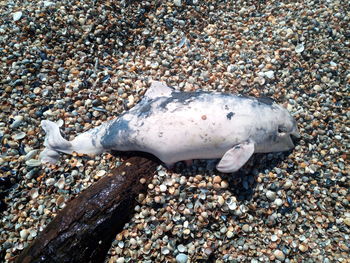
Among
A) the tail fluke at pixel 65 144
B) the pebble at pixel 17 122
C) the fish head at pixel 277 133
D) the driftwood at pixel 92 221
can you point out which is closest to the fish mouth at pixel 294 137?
the fish head at pixel 277 133

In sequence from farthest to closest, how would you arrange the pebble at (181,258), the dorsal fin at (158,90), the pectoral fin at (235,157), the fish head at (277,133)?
1. the dorsal fin at (158,90)
2. the fish head at (277,133)
3. the pectoral fin at (235,157)
4. the pebble at (181,258)

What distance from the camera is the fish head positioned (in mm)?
3443

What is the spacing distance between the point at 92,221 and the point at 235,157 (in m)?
1.74

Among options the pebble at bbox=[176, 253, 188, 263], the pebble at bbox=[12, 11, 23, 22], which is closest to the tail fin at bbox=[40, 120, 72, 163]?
the pebble at bbox=[176, 253, 188, 263]

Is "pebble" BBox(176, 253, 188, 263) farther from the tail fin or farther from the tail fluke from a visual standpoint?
the tail fin

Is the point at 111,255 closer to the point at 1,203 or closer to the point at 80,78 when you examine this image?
the point at 1,203

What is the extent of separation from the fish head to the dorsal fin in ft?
4.40

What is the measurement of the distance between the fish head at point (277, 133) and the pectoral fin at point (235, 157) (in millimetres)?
206

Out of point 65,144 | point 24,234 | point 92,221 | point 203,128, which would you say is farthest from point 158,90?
point 24,234

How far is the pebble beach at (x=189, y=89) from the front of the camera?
3.23 metres

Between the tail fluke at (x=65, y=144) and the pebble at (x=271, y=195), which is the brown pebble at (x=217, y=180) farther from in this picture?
the tail fluke at (x=65, y=144)

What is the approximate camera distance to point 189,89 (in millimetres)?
4160

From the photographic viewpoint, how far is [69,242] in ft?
9.21

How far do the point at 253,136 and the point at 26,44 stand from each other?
383cm
